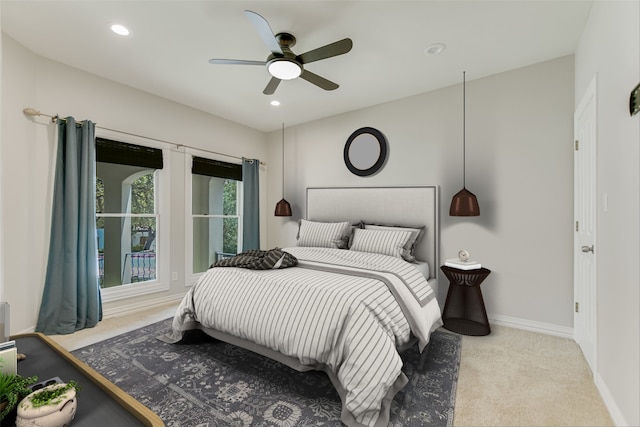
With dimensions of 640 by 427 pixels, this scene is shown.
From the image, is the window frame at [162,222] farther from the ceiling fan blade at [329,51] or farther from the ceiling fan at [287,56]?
the ceiling fan blade at [329,51]

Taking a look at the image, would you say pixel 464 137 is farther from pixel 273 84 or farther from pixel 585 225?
pixel 273 84

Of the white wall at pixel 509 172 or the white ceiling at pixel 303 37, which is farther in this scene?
the white wall at pixel 509 172

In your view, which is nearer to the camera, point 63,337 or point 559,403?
point 559,403

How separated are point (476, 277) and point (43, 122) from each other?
178 inches

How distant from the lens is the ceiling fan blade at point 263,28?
195cm

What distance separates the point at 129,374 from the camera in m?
2.23

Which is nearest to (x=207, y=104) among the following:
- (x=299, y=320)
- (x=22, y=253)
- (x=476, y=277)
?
(x=22, y=253)

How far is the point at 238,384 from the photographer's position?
6.97 ft

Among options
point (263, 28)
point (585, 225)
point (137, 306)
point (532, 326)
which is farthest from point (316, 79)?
point (137, 306)

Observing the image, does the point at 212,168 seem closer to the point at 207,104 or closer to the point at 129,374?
the point at 207,104

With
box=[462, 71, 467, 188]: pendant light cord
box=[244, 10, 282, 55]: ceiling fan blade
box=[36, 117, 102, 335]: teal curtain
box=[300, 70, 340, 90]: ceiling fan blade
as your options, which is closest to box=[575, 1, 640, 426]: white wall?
box=[462, 71, 467, 188]: pendant light cord

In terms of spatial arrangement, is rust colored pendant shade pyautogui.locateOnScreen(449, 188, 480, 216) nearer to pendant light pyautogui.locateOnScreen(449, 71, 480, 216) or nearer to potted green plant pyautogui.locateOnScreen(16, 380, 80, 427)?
pendant light pyautogui.locateOnScreen(449, 71, 480, 216)

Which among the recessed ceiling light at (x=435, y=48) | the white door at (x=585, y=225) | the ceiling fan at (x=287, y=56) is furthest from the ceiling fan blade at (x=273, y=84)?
the white door at (x=585, y=225)

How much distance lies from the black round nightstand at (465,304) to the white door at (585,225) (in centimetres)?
73
